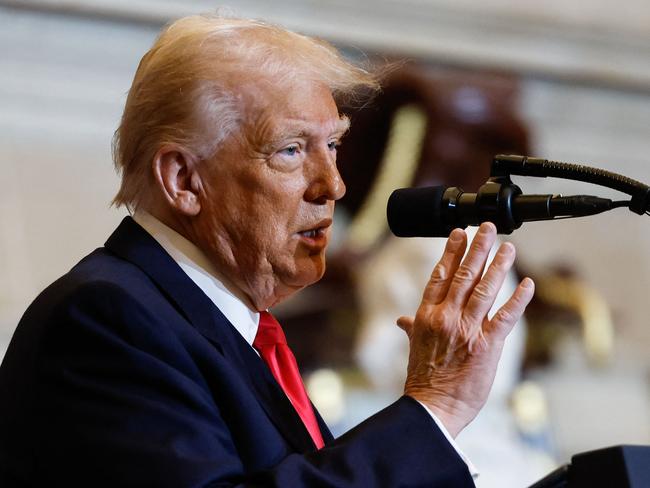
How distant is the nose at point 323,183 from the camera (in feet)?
6.89

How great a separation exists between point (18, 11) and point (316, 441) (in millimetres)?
2667

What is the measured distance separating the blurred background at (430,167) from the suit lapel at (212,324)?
1805 millimetres

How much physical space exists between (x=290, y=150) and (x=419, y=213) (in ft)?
1.07

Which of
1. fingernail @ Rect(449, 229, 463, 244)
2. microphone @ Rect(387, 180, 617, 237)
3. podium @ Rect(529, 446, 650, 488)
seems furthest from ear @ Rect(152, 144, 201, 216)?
podium @ Rect(529, 446, 650, 488)

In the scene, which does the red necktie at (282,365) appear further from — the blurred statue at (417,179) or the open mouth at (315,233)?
the blurred statue at (417,179)

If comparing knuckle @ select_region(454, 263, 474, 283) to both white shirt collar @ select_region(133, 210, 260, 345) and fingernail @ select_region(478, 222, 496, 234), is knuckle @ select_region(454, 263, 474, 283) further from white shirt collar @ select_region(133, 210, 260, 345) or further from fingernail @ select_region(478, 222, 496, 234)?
white shirt collar @ select_region(133, 210, 260, 345)

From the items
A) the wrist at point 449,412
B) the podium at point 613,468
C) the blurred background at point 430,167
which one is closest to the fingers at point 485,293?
the wrist at point 449,412

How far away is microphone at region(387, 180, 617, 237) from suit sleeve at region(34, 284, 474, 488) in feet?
0.88

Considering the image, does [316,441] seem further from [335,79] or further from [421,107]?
[421,107]

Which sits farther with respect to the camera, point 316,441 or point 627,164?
point 627,164

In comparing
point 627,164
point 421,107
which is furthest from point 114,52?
point 627,164

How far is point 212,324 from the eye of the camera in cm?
196

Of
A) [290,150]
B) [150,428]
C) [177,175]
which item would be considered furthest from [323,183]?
[150,428]

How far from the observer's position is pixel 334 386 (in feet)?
15.0
